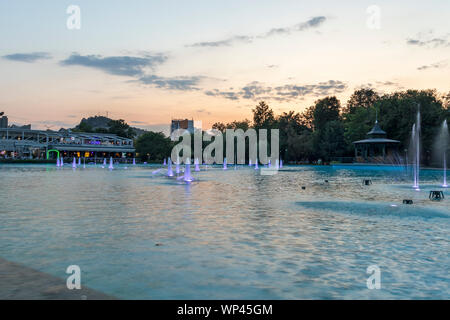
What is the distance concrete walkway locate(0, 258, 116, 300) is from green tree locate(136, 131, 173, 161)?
10164 centimetres

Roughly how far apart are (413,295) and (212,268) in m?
3.04

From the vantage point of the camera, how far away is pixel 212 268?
21.9 ft

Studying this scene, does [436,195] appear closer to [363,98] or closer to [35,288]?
[35,288]

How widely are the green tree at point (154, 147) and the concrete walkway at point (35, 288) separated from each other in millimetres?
101635

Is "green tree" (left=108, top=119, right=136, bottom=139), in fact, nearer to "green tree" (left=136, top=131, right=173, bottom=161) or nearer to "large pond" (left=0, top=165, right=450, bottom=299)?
"green tree" (left=136, top=131, right=173, bottom=161)

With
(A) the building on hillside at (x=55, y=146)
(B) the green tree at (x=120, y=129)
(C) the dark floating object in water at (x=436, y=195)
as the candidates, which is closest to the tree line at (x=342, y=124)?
(A) the building on hillside at (x=55, y=146)

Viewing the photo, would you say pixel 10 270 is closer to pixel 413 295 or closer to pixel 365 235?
pixel 413 295

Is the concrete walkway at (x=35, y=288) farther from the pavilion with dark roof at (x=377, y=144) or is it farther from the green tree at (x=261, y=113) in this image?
the green tree at (x=261, y=113)

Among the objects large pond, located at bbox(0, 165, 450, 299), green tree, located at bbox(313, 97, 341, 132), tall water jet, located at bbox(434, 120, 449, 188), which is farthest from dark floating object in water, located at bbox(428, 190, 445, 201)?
green tree, located at bbox(313, 97, 341, 132)

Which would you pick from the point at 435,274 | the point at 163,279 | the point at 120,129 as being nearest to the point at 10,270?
the point at 163,279

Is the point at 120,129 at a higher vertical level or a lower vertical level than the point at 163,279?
higher

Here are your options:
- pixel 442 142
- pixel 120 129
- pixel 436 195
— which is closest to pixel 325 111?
pixel 442 142

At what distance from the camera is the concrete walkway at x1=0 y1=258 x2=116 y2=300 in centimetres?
523

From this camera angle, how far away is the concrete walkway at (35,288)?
5.23 m
